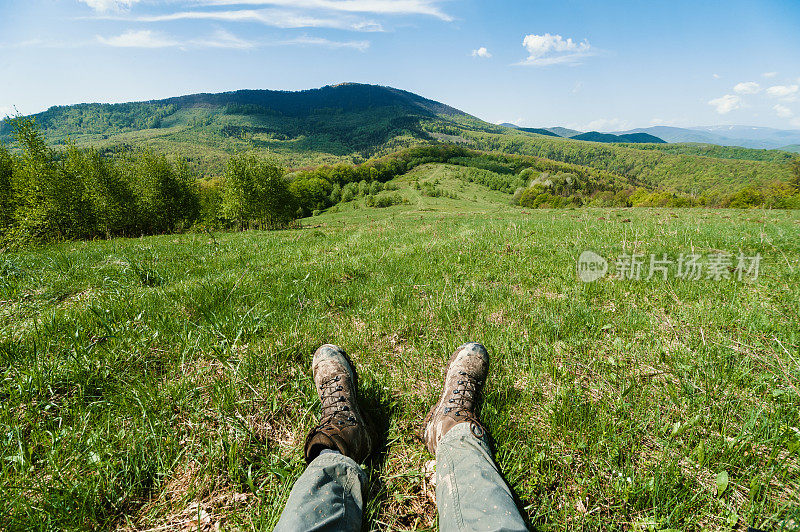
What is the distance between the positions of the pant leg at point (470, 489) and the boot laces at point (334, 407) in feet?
2.58

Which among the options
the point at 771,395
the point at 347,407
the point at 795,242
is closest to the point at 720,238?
the point at 795,242

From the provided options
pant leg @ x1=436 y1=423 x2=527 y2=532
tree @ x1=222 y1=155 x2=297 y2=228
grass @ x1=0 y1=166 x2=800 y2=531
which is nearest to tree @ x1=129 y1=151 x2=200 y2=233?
tree @ x1=222 y1=155 x2=297 y2=228

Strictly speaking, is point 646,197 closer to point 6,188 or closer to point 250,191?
point 250,191

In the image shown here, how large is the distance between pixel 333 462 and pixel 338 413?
443mm

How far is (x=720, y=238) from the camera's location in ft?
26.9

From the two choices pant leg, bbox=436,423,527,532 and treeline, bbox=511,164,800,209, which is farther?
treeline, bbox=511,164,800,209

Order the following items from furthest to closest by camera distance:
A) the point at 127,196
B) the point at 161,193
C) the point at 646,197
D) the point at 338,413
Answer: the point at 646,197 → the point at 161,193 → the point at 127,196 → the point at 338,413

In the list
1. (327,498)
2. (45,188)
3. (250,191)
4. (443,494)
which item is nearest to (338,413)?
(327,498)

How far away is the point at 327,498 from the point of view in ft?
6.54

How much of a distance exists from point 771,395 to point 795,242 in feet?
30.2

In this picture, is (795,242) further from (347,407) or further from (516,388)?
(347,407)

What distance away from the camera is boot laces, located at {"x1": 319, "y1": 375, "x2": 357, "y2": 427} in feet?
8.44

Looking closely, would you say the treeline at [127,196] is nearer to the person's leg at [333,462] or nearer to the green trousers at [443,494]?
the person's leg at [333,462]

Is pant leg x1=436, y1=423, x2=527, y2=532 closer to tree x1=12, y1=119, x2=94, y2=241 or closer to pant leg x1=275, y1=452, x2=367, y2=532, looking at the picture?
pant leg x1=275, y1=452, x2=367, y2=532
